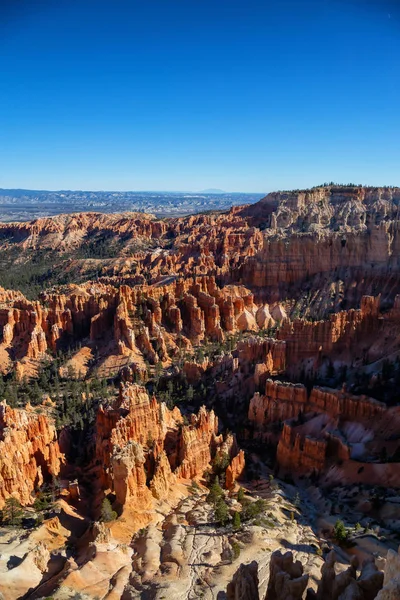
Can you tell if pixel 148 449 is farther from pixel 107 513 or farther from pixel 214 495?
pixel 107 513

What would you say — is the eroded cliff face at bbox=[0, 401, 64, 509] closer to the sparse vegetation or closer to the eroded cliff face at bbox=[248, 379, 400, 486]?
the sparse vegetation

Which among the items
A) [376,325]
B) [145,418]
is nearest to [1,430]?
[145,418]

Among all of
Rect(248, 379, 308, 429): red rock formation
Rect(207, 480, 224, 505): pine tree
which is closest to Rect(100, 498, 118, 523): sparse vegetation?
Rect(207, 480, 224, 505): pine tree

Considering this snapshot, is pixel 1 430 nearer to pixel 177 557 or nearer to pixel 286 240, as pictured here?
pixel 177 557

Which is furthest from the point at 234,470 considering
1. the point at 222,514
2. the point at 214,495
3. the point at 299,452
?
the point at 222,514

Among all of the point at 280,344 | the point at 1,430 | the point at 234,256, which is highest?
the point at 234,256

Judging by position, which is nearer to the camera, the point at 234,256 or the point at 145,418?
the point at 145,418

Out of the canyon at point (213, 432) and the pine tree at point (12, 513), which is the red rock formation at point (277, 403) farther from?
the pine tree at point (12, 513)

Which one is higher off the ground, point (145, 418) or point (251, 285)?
point (251, 285)

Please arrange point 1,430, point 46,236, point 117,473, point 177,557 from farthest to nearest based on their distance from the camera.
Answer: point 46,236 → point 1,430 → point 117,473 → point 177,557

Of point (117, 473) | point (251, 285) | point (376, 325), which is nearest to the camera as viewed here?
point (117, 473)
